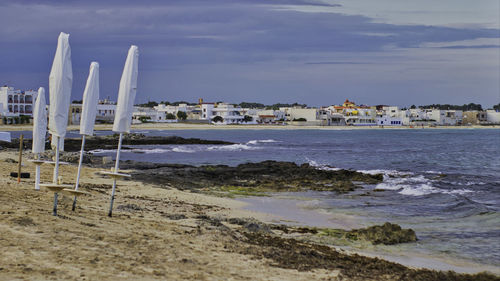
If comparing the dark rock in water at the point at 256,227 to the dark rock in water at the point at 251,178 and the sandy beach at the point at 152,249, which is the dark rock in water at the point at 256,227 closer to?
the sandy beach at the point at 152,249

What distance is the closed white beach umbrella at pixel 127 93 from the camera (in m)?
12.2

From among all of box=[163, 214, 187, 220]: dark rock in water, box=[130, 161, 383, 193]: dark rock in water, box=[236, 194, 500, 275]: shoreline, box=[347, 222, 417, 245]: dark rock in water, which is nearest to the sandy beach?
box=[163, 214, 187, 220]: dark rock in water

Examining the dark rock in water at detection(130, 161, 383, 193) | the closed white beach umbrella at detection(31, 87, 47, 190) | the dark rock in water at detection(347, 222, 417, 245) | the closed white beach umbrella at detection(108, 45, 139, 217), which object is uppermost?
the closed white beach umbrella at detection(108, 45, 139, 217)

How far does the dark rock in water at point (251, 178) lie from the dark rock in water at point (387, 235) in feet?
34.0

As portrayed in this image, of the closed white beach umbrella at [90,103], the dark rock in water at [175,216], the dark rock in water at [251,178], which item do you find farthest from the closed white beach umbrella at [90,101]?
the dark rock in water at [251,178]

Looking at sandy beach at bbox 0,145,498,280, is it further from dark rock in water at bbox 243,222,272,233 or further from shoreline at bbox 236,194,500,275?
shoreline at bbox 236,194,500,275

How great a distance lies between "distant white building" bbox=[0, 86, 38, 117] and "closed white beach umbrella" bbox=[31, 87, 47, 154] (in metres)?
109

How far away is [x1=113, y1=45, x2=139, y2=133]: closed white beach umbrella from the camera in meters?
12.2

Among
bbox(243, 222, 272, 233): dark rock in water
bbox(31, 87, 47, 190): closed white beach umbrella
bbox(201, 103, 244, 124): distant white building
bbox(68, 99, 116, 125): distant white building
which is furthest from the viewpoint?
bbox(201, 103, 244, 124): distant white building

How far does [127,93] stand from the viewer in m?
12.2

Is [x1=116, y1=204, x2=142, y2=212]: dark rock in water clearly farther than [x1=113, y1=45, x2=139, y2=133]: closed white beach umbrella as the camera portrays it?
Yes

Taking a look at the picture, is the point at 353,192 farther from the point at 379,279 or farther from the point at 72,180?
the point at 379,279

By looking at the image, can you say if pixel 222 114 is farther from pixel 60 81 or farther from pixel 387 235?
pixel 60 81

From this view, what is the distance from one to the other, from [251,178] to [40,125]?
52.1 ft
